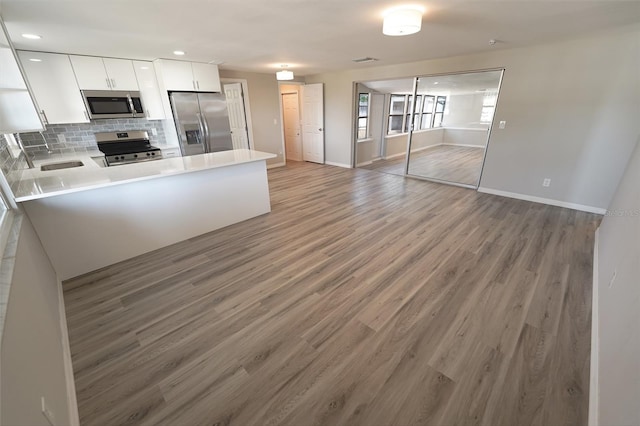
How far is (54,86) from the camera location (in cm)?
366

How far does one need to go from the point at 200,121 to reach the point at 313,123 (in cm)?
319

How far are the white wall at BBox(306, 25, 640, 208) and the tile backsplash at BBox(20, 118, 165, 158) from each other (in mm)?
5574

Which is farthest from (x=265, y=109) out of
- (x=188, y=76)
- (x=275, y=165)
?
(x=188, y=76)

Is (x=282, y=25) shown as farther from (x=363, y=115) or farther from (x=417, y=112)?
(x=417, y=112)

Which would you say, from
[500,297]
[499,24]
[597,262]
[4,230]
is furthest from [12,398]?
[499,24]

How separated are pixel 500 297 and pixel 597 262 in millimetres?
1315

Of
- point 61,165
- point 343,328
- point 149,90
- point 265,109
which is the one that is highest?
point 149,90

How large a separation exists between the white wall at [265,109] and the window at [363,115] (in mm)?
2101

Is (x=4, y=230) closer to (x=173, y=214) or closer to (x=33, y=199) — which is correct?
(x=33, y=199)

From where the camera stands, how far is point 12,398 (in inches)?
32.1

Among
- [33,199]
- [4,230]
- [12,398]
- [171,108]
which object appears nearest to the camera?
[12,398]

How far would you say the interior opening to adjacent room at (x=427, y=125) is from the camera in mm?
5922

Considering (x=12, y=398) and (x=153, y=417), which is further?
(x=153, y=417)

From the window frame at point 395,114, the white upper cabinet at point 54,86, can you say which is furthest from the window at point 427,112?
the white upper cabinet at point 54,86
